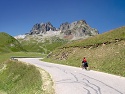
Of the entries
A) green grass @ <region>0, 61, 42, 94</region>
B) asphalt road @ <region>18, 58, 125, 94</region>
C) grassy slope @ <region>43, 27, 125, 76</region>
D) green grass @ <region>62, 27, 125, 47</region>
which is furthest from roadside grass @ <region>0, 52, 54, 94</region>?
green grass @ <region>62, 27, 125, 47</region>

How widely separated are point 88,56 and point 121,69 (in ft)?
51.3

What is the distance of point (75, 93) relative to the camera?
15.2 metres

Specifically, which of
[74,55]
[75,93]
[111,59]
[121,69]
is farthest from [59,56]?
[75,93]

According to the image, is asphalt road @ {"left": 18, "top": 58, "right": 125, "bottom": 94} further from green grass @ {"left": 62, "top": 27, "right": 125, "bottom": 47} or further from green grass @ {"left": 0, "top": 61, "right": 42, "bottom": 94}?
green grass @ {"left": 62, "top": 27, "right": 125, "bottom": 47}

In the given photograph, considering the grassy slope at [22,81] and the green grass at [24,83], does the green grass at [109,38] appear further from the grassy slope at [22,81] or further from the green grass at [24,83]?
the green grass at [24,83]

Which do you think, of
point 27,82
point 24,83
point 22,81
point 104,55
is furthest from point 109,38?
point 27,82

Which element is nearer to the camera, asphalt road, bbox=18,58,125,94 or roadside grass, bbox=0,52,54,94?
asphalt road, bbox=18,58,125,94

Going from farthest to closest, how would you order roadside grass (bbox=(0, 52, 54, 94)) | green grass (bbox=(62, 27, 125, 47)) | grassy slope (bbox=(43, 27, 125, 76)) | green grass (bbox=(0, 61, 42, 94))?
green grass (bbox=(62, 27, 125, 47)) → grassy slope (bbox=(43, 27, 125, 76)) → green grass (bbox=(0, 61, 42, 94)) → roadside grass (bbox=(0, 52, 54, 94))

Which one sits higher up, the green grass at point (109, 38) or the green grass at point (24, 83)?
the green grass at point (109, 38)

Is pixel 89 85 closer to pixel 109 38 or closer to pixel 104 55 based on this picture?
pixel 104 55

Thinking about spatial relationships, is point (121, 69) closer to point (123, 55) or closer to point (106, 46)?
point (123, 55)

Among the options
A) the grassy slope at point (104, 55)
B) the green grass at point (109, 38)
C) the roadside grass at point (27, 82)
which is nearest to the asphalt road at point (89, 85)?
the roadside grass at point (27, 82)

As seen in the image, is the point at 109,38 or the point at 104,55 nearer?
the point at 104,55

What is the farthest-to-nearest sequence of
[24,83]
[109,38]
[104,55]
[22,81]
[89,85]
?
[109,38] < [104,55] < [22,81] < [24,83] < [89,85]
